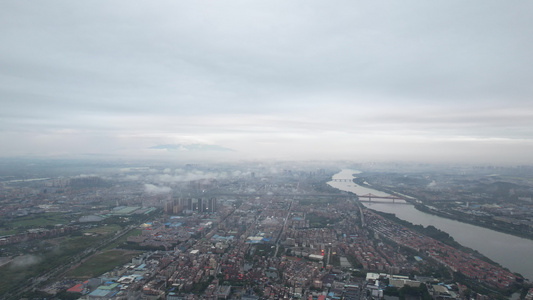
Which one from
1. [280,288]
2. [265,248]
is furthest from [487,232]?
[280,288]

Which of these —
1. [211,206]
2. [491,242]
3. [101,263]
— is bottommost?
[101,263]

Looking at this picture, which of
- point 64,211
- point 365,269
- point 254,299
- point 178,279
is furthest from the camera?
point 64,211

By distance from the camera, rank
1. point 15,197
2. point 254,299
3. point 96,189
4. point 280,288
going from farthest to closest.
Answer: point 96,189
point 15,197
point 280,288
point 254,299

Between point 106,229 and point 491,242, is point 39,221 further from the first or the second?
point 491,242

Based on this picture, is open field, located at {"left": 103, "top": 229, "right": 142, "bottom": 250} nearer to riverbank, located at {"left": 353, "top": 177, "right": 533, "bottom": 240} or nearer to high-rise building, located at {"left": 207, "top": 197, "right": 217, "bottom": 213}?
high-rise building, located at {"left": 207, "top": 197, "right": 217, "bottom": 213}

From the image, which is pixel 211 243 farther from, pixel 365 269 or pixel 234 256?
pixel 365 269

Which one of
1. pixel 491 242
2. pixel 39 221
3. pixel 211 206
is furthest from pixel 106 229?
pixel 491 242

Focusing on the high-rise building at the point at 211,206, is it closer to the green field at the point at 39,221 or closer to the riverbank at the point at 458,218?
the green field at the point at 39,221

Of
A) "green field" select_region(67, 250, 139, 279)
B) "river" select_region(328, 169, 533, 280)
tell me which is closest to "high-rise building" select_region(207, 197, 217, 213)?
"green field" select_region(67, 250, 139, 279)

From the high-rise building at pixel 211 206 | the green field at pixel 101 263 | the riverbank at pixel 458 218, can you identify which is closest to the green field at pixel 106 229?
the green field at pixel 101 263
